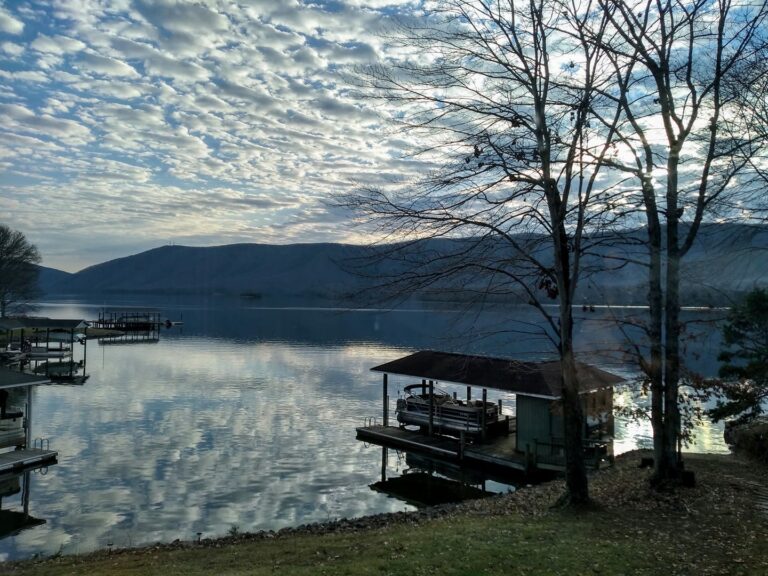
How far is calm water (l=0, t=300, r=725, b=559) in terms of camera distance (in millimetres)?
18344

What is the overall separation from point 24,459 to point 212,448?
787 cm

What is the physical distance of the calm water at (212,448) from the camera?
60.2 ft

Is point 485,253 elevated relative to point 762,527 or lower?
elevated

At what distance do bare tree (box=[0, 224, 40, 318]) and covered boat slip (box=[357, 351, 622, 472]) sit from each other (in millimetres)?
84545

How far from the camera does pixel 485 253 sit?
45.2 feet

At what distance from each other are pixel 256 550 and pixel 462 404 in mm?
18982

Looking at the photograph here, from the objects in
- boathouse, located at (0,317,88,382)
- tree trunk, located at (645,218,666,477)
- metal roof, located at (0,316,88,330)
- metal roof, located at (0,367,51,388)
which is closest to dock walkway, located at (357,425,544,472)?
tree trunk, located at (645,218,666,477)

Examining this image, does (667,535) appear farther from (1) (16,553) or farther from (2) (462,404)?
(2) (462,404)

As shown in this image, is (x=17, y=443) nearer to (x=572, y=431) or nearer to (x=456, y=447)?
(x=456, y=447)

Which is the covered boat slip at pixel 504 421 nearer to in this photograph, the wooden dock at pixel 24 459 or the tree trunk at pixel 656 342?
the tree trunk at pixel 656 342

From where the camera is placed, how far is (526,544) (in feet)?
36.3

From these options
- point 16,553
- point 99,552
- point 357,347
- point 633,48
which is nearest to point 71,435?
point 16,553

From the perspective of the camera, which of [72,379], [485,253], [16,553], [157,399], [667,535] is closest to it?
[667,535]

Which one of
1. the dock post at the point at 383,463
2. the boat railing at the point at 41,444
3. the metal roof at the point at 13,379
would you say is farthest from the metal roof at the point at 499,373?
the metal roof at the point at 13,379
